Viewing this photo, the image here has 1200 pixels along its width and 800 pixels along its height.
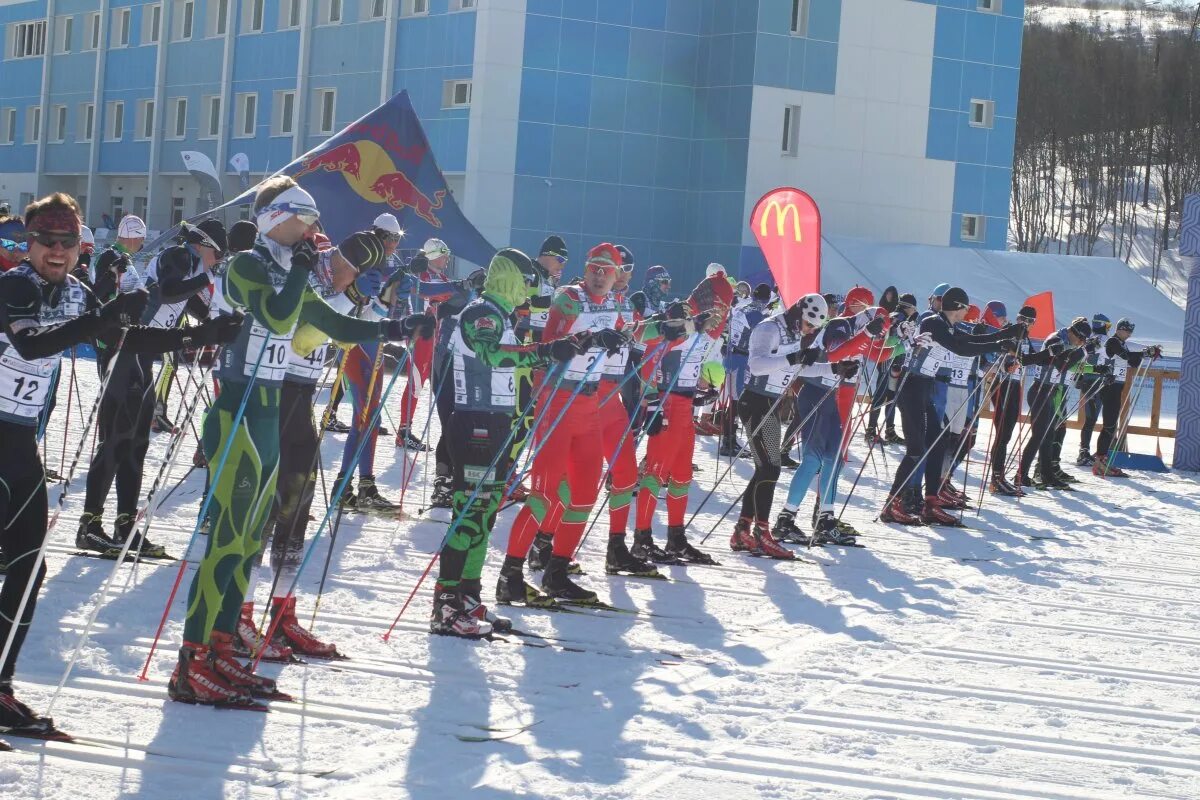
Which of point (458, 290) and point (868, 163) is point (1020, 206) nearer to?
point (868, 163)

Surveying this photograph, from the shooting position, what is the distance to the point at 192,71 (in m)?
44.5

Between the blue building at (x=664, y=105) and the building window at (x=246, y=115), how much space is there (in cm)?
6

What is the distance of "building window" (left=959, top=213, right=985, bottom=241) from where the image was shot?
133 ft

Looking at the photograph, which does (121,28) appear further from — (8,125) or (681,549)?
(681,549)

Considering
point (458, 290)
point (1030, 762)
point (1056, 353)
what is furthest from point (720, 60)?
point (1030, 762)

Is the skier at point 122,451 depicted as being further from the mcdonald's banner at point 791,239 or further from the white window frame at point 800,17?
the white window frame at point 800,17

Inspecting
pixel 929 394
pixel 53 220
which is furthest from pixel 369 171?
pixel 53 220

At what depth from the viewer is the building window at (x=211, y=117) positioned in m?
43.6

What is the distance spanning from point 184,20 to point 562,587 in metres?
40.3

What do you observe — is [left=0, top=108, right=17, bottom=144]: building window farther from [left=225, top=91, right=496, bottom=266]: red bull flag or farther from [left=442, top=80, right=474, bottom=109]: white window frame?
[left=225, top=91, right=496, bottom=266]: red bull flag

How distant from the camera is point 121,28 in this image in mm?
47500

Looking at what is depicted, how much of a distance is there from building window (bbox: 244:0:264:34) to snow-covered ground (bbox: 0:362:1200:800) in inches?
1350

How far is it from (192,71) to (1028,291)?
80.5 feet

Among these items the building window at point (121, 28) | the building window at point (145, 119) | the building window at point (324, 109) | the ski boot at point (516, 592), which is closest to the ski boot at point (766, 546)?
the ski boot at point (516, 592)
